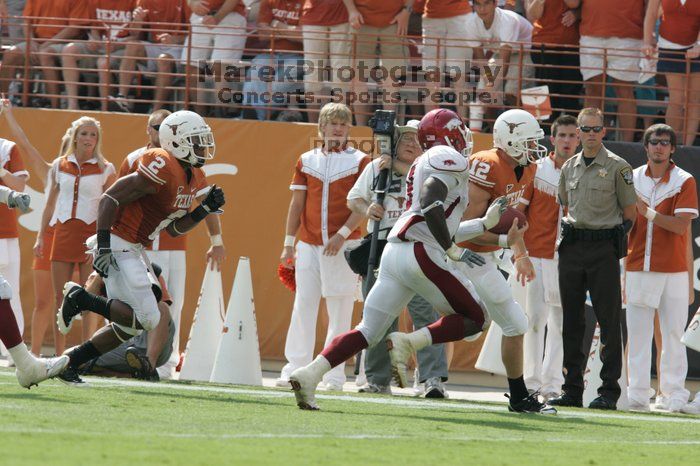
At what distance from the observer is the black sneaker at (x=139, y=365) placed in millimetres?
9383

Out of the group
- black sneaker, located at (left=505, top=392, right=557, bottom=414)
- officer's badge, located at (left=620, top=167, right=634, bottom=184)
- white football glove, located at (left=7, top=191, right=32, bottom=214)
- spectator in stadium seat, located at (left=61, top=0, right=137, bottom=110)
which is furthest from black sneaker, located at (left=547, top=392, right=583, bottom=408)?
spectator in stadium seat, located at (left=61, top=0, right=137, bottom=110)

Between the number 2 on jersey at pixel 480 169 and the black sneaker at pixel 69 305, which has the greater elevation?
the number 2 on jersey at pixel 480 169

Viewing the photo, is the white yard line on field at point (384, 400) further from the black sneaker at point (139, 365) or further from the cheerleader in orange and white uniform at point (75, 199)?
the cheerleader in orange and white uniform at point (75, 199)

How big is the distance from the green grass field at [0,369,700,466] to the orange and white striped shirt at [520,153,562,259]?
1880 millimetres

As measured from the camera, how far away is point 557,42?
41.1 feet

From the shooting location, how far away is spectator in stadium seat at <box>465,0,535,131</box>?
12203 mm

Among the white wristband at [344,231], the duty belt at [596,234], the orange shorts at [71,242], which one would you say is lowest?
the orange shorts at [71,242]

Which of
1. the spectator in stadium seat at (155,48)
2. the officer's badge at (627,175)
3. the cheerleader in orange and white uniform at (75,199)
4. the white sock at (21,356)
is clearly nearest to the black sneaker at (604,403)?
the officer's badge at (627,175)

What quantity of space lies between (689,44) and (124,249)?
250 inches

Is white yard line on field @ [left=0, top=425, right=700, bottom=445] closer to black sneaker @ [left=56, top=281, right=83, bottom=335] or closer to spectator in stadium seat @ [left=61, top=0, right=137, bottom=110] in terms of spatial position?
black sneaker @ [left=56, top=281, right=83, bottom=335]

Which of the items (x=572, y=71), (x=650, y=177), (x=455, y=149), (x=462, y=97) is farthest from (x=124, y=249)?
(x=572, y=71)

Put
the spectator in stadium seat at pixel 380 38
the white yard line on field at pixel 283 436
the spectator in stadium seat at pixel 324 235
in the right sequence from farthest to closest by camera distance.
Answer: the spectator in stadium seat at pixel 380 38, the spectator in stadium seat at pixel 324 235, the white yard line on field at pixel 283 436

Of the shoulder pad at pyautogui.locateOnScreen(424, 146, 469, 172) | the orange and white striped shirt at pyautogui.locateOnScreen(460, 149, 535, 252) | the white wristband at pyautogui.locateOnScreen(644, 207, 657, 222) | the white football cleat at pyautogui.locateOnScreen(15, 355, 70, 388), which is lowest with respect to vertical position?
the white football cleat at pyautogui.locateOnScreen(15, 355, 70, 388)

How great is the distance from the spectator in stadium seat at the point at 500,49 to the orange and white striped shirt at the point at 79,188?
12.2ft
